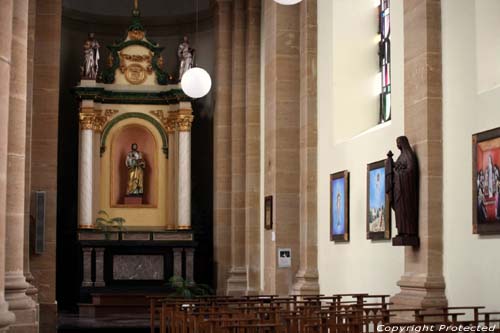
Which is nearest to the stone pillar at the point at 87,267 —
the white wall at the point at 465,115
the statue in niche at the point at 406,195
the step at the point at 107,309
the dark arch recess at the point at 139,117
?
the step at the point at 107,309

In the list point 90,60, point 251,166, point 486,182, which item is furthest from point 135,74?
point 486,182

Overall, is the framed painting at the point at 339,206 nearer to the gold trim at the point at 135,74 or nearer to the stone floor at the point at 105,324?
the stone floor at the point at 105,324

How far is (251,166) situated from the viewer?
1812cm

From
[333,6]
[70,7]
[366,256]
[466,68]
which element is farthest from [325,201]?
[70,7]

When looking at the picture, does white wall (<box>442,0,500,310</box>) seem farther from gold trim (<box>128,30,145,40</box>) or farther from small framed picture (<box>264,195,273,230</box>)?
gold trim (<box>128,30,145,40</box>)

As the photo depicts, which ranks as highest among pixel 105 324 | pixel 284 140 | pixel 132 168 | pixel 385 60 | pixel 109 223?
pixel 385 60

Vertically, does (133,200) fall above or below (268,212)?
above

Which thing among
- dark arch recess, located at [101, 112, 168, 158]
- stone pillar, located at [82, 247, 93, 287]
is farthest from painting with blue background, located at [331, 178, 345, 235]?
dark arch recess, located at [101, 112, 168, 158]

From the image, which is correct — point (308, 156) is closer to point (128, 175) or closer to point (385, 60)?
point (385, 60)

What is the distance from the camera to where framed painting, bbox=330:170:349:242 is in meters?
13.4

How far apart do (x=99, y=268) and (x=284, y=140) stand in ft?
16.8

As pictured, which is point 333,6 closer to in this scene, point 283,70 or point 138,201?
point 283,70

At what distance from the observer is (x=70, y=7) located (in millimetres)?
20250

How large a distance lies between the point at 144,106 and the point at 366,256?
8.37 meters
